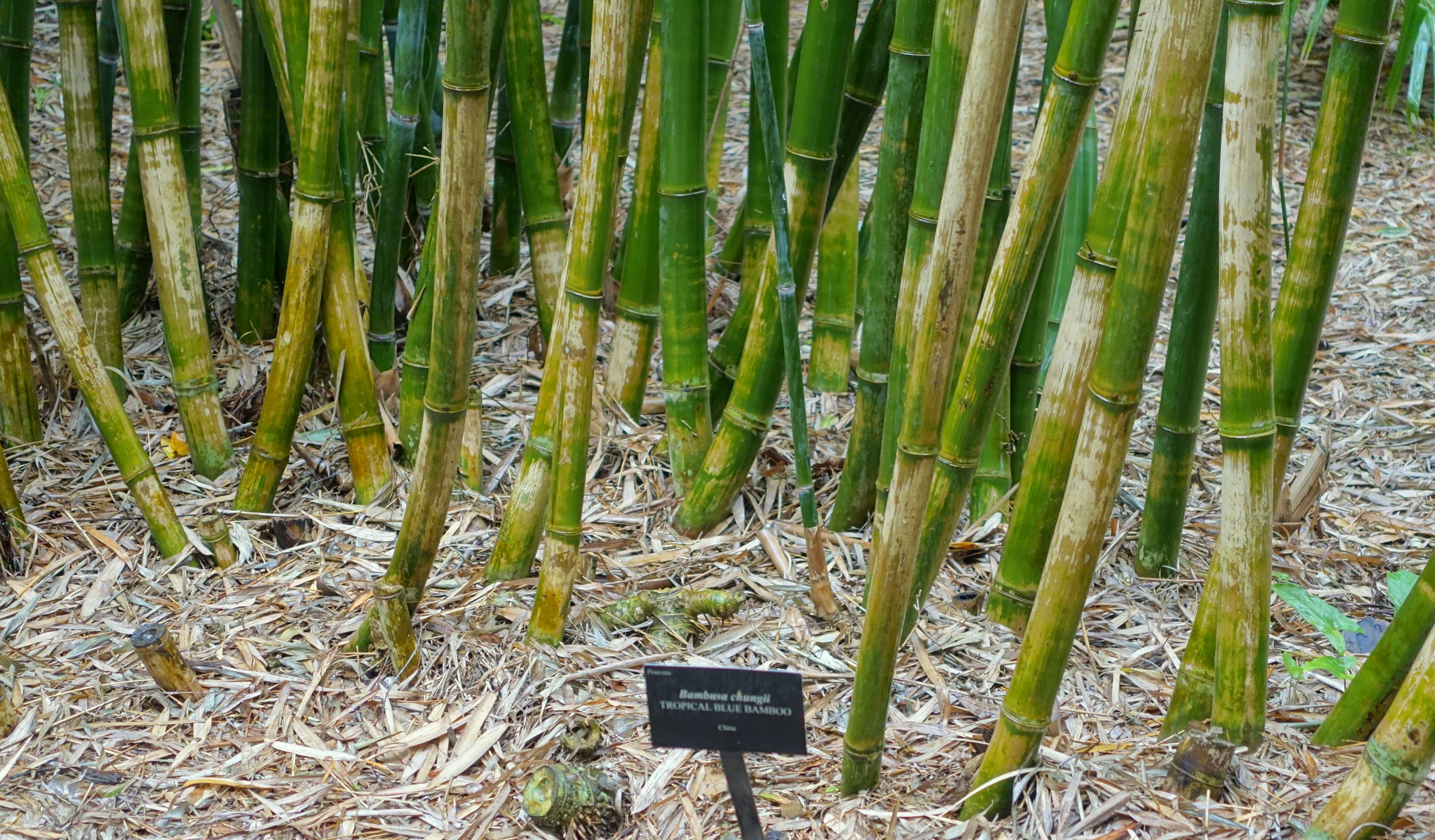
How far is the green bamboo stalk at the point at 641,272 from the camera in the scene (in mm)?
1598

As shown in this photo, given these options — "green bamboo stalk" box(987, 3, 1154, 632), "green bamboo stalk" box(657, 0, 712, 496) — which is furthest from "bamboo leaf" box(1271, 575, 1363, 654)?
"green bamboo stalk" box(657, 0, 712, 496)

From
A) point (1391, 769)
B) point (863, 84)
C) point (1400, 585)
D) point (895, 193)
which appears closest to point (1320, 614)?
point (1400, 585)

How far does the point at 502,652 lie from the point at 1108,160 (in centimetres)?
84

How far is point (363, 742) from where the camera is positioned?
4.15 ft

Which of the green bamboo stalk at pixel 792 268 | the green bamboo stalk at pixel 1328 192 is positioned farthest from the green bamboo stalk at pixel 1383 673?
the green bamboo stalk at pixel 792 268

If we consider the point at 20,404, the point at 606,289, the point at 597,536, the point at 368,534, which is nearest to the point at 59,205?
the point at 20,404

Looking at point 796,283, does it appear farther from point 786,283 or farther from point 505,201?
point 505,201

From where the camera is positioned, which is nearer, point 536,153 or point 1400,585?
point 1400,585

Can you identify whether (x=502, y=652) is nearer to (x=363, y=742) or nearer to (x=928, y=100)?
(x=363, y=742)

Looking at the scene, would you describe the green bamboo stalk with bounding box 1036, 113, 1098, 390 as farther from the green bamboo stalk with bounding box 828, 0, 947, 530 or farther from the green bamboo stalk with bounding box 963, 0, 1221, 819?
the green bamboo stalk with bounding box 963, 0, 1221, 819

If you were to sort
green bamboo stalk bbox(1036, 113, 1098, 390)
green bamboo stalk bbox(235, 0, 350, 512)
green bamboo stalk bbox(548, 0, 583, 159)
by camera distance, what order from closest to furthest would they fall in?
green bamboo stalk bbox(235, 0, 350, 512) < green bamboo stalk bbox(1036, 113, 1098, 390) < green bamboo stalk bbox(548, 0, 583, 159)

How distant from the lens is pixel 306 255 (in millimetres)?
1446

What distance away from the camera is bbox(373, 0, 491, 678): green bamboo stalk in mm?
1091

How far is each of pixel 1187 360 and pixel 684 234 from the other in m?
0.61
